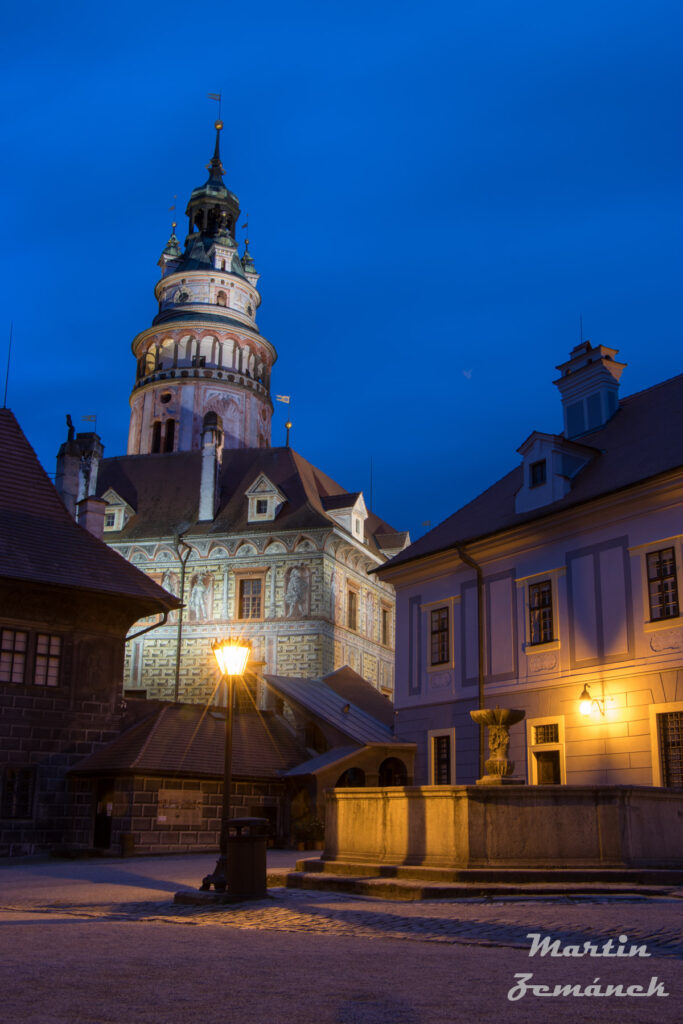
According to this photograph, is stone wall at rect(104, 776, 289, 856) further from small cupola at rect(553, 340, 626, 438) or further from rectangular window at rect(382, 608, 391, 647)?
rectangular window at rect(382, 608, 391, 647)

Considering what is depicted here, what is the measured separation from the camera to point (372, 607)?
43.3 meters

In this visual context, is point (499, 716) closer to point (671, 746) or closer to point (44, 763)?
point (671, 746)

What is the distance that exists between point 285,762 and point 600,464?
12355mm

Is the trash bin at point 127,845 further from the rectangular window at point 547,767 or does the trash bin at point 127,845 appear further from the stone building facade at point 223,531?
the stone building facade at point 223,531

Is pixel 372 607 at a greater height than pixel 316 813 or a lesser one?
greater

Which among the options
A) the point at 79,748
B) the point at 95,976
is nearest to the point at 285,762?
the point at 79,748

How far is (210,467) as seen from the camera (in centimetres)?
4247

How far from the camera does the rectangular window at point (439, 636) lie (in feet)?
82.2

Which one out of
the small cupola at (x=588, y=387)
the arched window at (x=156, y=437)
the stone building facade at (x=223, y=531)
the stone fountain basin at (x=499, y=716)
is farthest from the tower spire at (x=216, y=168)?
the stone fountain basin at (x=499, y=716)

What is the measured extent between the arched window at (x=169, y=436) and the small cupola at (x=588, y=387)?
27.0 m

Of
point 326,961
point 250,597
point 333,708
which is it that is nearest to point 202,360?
point 250,597

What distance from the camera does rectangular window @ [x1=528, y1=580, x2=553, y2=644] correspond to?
876 inches

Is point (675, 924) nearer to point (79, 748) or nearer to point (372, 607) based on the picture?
point (79, 748)

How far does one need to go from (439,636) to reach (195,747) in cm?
701
